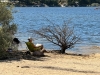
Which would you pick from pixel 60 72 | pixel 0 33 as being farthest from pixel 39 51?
pixel 60 72

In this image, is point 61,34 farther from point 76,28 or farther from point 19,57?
point 76,28

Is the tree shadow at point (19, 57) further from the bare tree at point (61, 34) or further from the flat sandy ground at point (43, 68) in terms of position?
the bare tree at point (61, 34)

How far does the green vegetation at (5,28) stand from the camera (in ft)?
44.6

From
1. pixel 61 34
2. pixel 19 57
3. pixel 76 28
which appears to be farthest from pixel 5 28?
pixel 76 28

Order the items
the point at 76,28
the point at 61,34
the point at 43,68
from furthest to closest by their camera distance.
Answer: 1. the point at 76,28
2. the point at 61,34
3. the point at 43,68

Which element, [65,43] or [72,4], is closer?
[65,43]

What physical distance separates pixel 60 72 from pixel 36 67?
1163 millimetres

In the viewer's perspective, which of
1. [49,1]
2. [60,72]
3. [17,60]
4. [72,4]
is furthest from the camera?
[72,4]

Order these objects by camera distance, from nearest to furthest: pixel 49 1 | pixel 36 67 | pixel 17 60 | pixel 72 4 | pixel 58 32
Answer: pixel 36 67, pixel 17 60, pixel 58 32, pixel 49 1, pixel 72 4

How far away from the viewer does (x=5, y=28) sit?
1438 cm

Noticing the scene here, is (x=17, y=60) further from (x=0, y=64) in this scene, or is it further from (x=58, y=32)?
(x=58, y=32)

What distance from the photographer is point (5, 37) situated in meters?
13.9

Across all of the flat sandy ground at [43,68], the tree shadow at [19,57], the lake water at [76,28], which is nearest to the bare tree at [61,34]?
the lake water at [76,28]

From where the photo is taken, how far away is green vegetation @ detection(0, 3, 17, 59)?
44.6ft
